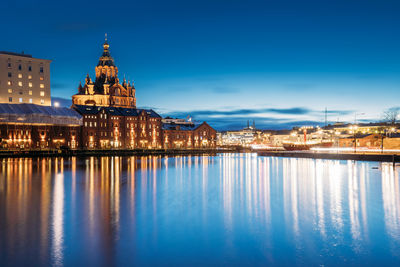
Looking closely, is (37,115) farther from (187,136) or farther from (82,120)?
(187,136)

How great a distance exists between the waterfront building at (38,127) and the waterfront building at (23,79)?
10.1 ft

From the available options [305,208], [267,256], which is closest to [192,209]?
[305,208]

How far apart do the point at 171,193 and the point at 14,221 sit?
36.0 ft

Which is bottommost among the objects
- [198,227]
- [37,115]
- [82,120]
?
[198,227]

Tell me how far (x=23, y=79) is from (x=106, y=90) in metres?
45.0

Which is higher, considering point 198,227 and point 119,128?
point 119,128

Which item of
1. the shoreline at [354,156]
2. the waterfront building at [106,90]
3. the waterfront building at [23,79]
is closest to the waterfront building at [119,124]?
the waterfront building at [106,90]

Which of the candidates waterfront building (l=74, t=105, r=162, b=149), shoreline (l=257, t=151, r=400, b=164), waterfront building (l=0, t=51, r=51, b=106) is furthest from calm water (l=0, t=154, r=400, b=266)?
waterfront building (l=74, t=105, r=162, b=149)

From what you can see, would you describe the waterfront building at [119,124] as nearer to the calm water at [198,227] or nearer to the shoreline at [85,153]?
the shoreline at [85,153]

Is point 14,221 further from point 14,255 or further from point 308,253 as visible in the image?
point 308,253

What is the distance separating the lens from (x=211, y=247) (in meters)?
11.3

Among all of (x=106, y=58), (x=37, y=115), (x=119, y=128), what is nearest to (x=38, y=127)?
(x=37, y=115)

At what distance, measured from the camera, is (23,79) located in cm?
8256

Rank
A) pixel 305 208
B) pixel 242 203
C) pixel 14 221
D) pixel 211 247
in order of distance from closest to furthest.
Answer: pixel 211 247 < pixel 14 221 < pixel 305 208 < pixel 242 203
